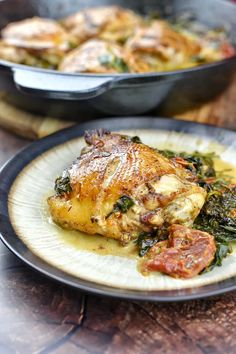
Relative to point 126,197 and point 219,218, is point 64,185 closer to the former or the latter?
point 126,197

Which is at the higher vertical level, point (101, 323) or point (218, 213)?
point (218, 213)

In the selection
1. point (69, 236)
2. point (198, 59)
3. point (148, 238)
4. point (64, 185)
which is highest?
point (64, 185)

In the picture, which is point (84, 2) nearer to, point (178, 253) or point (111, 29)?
point (111, 29)

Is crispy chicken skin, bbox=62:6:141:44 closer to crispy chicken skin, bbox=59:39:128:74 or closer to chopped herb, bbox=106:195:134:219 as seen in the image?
crispy chicken skin, bbox=59:39:128:74

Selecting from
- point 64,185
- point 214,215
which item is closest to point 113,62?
point 64,185

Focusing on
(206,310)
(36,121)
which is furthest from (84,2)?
(206,310)

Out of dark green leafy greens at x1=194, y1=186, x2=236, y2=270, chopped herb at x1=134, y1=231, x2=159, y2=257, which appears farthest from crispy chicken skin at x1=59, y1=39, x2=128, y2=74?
chopped herb at x1=134, y1=231, x2=159, y2=257
